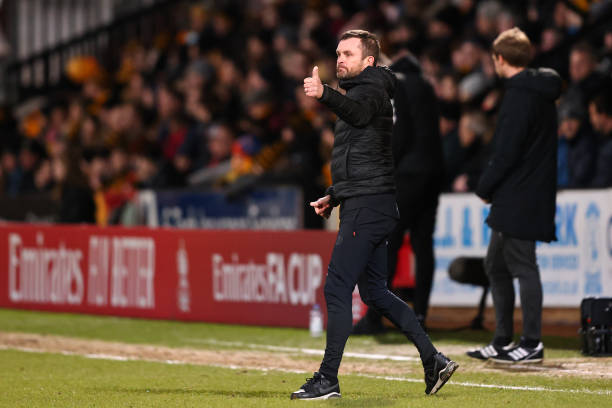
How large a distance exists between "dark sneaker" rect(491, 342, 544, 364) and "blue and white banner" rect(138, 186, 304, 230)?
6.08 m

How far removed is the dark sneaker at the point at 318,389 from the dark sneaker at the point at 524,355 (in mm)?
2025

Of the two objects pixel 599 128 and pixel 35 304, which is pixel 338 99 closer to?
pixel 599 128

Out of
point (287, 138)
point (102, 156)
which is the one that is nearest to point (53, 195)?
point (102, 156)

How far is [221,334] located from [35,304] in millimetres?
3531

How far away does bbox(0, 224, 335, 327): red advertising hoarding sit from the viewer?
1089 cm

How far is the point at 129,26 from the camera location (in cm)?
2356

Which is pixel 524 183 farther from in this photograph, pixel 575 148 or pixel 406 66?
pixel 575 148

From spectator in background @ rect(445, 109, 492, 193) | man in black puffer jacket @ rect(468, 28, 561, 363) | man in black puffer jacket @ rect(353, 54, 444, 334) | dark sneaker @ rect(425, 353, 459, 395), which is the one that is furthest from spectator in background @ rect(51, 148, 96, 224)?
dark sneaker @ rect(425, 353, 459, 395)

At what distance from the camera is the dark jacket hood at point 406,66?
30.8ft

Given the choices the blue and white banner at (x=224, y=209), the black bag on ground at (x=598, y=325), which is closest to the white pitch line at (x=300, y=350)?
the black bag on ground at (x=598, y=325)

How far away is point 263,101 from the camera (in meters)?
16.4

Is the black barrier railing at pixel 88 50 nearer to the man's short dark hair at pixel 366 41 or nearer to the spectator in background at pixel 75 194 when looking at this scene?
the spectator in background at pixel 75 194

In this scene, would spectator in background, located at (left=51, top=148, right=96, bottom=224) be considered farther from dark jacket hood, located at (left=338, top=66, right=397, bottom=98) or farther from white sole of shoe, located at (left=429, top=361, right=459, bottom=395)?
white sole of shoe, located at (left=429, top=361, right=459, bottom=395)

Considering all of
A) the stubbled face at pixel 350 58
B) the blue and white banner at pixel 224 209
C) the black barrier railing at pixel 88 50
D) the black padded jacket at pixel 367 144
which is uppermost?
the black barrier railing at pixel 88 50
